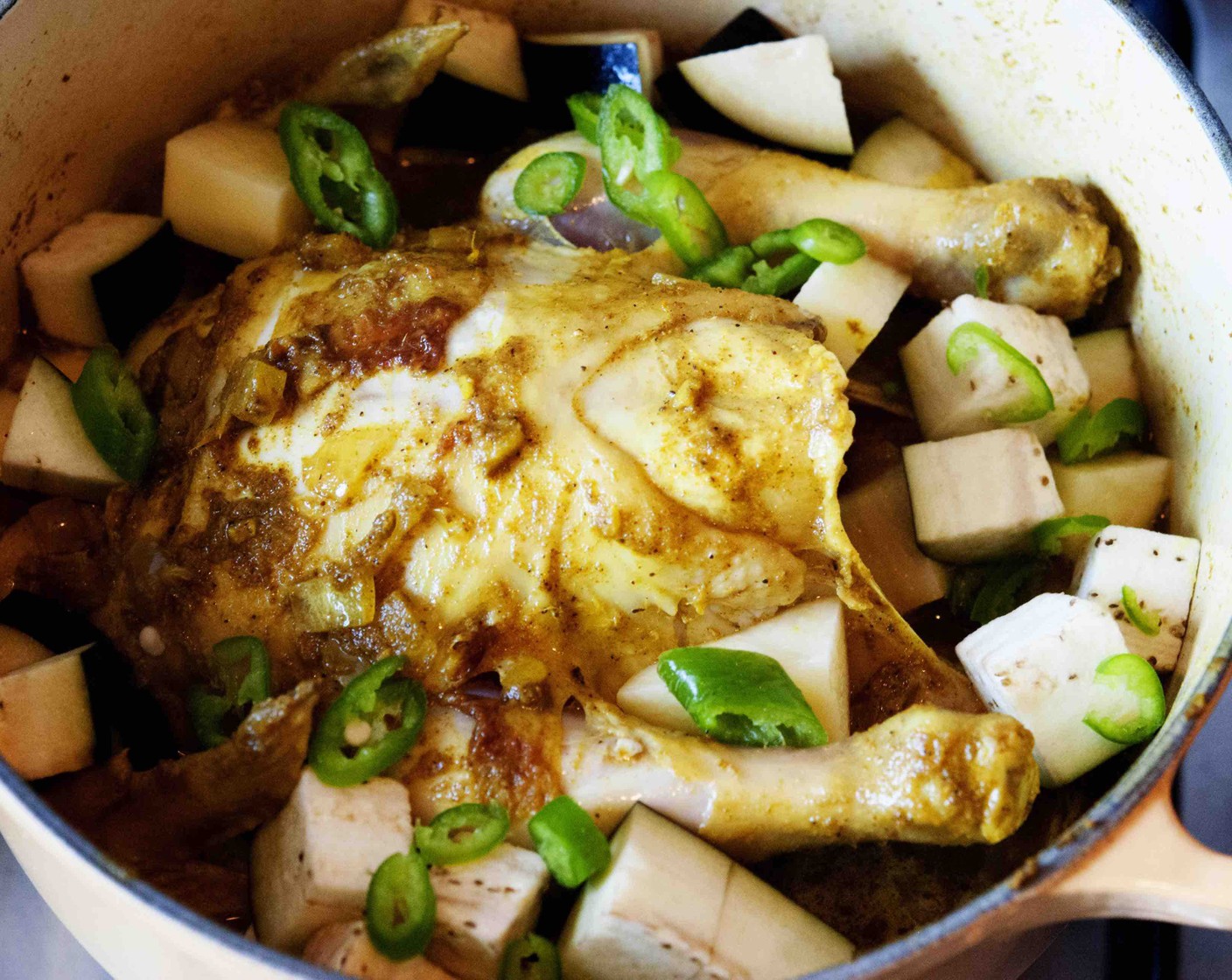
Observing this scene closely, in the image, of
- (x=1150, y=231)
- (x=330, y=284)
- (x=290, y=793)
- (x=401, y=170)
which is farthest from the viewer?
(x=401, y=170)

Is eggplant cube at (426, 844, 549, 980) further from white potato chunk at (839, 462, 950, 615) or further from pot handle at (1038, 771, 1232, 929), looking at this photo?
white potato chunk at (839, 462, 950, 615)

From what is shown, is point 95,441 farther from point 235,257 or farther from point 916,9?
point 916,9

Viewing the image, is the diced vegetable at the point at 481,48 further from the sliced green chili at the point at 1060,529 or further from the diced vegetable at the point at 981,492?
the sliced green chili at the point at 1060,529

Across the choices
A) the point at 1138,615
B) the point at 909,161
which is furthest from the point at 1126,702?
the point at 909,161

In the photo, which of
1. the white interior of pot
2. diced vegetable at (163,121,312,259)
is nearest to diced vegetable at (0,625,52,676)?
the white interior of pot

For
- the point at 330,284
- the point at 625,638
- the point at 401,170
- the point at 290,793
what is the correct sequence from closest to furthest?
the point at 290,793, the point at 625,638, the point at 330,284, the point at 401,170

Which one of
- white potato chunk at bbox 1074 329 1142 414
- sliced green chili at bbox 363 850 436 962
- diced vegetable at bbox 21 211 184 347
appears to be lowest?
sliced green chili at bbox 363 850 436 962

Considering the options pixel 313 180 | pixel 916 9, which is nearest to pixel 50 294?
pixel 313 180
